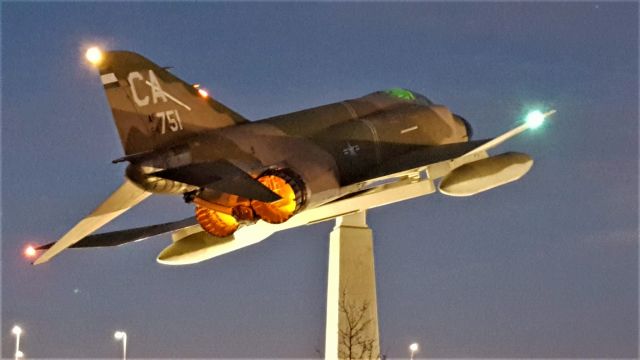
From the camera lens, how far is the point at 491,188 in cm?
3778

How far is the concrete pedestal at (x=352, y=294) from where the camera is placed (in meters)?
39.6

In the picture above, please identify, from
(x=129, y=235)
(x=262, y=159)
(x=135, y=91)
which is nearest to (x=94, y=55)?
(x=135, y=91)

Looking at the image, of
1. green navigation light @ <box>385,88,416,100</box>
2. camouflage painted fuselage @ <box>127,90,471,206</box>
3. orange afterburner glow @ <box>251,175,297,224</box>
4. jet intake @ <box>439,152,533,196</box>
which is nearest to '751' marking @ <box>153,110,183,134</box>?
camouflage painted fuselage @ <box>127,90,471,206</box>

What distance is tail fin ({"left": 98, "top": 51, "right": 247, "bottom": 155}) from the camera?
3494 centimetres

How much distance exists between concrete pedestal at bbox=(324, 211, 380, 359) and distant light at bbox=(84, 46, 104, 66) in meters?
8.17

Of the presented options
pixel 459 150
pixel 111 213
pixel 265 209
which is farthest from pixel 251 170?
pixel 459 150

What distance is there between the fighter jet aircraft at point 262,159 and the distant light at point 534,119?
1.4 inches

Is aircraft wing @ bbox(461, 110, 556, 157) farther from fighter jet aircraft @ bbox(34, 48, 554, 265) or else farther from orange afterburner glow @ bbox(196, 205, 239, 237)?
orange afterburner glow @ bbox(196, 205, 239, 237)

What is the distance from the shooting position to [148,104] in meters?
35.3

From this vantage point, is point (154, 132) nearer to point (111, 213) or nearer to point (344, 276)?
point (111, 213)

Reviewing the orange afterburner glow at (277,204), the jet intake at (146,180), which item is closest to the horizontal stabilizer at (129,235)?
the orange afterburner glow at (277,204)

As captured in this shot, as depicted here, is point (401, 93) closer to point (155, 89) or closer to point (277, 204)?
point (277, 204)

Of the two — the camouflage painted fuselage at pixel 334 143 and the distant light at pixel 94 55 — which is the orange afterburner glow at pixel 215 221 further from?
the distant light at pixel 94 55

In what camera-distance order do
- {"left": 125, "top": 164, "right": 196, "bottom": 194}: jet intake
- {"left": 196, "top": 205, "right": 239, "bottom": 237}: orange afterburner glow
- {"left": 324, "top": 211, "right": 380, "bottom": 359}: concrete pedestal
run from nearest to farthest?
{"left": 125, "top": 164, "right": 196, "bottom": 194}: jet intake, {"left": 196, "top": 205, "right": 239, "bottom": 237}: orange afterburner glow, {"left": 324, "top": 211, "right": 380, "bottom": 359}: concrete pedestal
